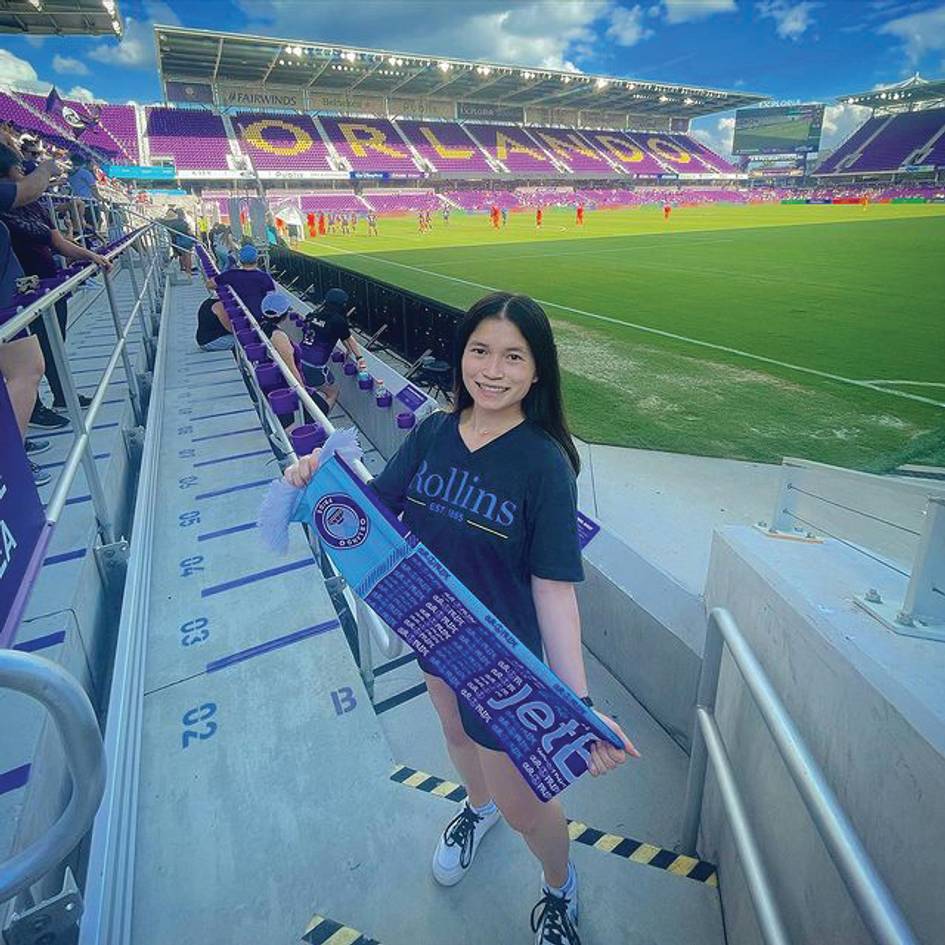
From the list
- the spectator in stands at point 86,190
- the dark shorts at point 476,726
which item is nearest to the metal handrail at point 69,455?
the dark shorts at point 476,726

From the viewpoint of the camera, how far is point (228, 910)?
5.21 feet

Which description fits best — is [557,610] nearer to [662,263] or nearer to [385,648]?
[385,648]

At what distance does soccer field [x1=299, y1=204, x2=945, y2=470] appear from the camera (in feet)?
18.6

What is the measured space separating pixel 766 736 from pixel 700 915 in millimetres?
662

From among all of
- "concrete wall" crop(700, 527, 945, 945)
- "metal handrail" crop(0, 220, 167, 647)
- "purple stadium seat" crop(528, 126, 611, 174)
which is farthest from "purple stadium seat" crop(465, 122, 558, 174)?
"concrete wall" crop(700, 527, 945, 945)

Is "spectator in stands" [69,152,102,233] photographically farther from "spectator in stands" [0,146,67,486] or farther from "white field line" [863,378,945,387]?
"white field line" [863,378,945,387]

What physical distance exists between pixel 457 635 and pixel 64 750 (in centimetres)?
78

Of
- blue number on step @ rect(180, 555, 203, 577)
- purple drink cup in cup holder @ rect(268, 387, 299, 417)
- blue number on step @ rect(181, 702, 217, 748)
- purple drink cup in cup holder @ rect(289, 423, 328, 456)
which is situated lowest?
blue number on step @ rect(181, 702, 217, 748)

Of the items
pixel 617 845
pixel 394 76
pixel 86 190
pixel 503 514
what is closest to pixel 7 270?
pixel 503 514

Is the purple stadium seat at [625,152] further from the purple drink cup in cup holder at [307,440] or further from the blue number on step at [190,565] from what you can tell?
the purple drink cup in cup holder at [307,440]

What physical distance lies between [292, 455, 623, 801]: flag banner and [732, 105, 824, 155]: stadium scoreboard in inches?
3551

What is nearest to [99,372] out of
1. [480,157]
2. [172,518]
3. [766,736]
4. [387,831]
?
[172,518]

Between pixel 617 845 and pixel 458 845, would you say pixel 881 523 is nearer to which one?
pixel 617 845

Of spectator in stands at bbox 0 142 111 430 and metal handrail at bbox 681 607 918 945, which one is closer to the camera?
metal handrail at bbox 681 607 918 945
